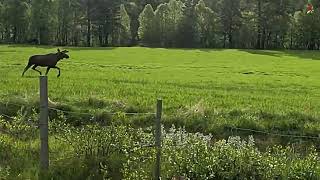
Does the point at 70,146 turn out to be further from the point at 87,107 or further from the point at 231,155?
the point at 87,107

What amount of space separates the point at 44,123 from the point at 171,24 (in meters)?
84.5

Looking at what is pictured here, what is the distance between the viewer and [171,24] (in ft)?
305

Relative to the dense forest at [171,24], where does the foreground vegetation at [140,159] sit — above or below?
below

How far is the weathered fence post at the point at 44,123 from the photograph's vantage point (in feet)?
30.9

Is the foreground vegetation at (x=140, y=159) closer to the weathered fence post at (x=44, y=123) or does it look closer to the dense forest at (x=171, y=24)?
the weathered fence post at (x=44, y=123)

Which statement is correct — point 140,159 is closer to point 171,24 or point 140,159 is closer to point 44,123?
point 44,123

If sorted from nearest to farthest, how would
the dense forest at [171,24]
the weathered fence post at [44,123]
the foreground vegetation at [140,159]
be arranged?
the foreground vegetation at [140,159]
the weathered fence post at [44,123]
the dense forest at [171,24]

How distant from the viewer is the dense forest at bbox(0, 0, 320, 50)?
88.7 m

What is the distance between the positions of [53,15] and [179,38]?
24645 mm

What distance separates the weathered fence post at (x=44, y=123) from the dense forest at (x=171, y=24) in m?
80.2

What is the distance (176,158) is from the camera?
9.41 meters

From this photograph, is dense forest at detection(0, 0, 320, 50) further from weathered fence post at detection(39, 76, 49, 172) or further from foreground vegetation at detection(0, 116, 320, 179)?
weathered fence post at detection(39, 76, 49, 172)

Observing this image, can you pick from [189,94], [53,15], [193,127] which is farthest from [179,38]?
[193,127]

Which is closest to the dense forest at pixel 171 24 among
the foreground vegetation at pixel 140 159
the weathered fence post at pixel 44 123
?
the foreground vegetation at pixel 140 159
